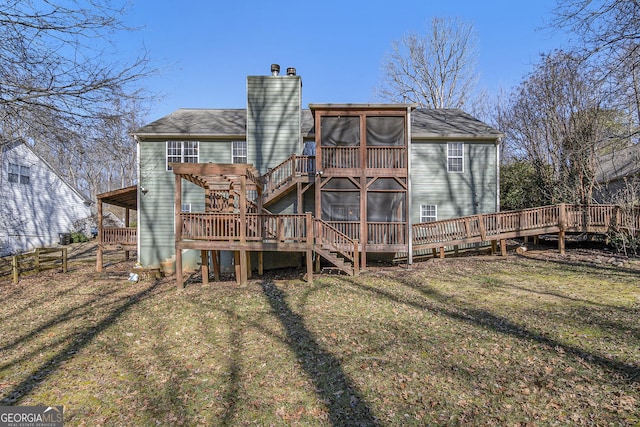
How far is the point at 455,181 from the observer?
1583 centimetres

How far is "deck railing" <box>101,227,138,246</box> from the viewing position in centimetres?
1548

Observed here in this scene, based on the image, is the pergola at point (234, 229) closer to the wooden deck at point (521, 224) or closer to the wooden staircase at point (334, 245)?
the wooden staircase at point (334, 245)

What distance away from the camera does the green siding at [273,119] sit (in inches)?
592

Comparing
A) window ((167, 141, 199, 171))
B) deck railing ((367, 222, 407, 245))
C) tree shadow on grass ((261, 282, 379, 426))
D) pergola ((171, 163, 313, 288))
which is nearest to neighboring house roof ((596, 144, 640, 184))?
deck railing ((367, 222, 407, 245))

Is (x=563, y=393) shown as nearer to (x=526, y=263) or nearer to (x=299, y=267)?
(x=526, y=263)

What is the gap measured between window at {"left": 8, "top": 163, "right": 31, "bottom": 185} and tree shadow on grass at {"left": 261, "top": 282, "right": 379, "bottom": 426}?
70.7 feet

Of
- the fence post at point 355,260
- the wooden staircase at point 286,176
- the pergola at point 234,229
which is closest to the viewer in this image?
the pergola at point 234,229

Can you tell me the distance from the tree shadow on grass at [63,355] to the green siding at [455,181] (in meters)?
12.1

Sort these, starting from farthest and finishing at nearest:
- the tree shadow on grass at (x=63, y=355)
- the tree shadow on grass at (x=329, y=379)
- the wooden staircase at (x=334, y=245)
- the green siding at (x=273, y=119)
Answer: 1. the green siding at (x=273, y=119)
2. the wooden staircase at (x=334, y=245)
3. the tree shadow on grass at (x=63, y=355)
4. the tree shadow on grass at (x=329, y=379)

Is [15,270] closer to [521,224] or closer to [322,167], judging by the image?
[322,167]

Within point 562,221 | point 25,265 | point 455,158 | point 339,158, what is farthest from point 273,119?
point 562,221

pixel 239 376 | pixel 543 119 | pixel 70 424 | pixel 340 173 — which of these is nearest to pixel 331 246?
pixel 340 173

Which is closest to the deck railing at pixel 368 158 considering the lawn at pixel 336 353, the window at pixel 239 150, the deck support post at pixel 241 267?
the window at pixel 239 150

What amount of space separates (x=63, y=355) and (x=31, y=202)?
65.7 ft
